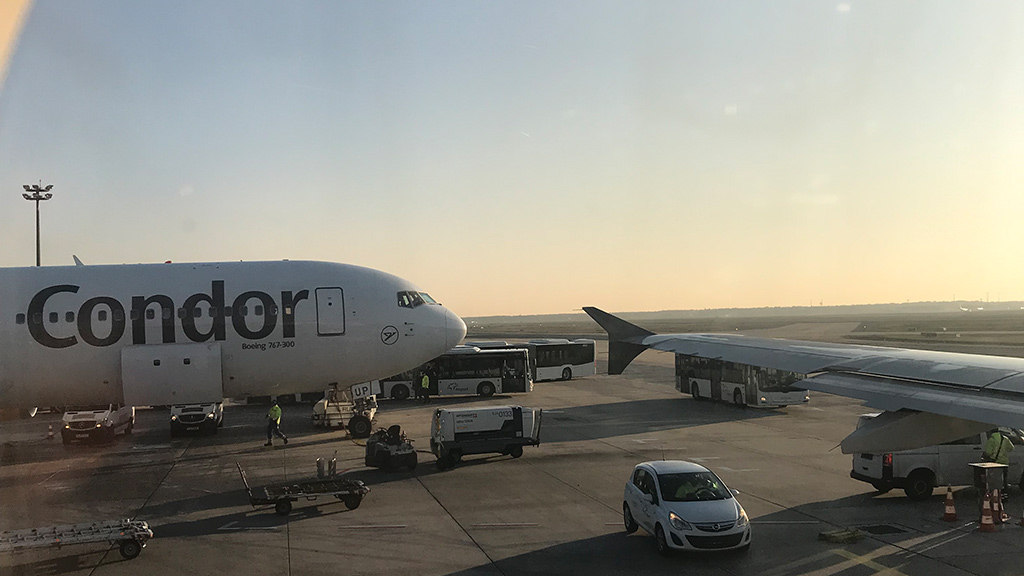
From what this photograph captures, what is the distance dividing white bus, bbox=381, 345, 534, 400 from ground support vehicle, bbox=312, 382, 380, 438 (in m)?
13.3

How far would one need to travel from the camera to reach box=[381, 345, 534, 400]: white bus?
53.1 m

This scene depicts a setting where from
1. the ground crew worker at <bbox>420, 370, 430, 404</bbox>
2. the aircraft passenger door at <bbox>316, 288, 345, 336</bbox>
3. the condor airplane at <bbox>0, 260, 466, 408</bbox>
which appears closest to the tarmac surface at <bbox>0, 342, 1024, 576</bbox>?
the condor airplane at <bbox>0, 260, 466, 408</bbox>

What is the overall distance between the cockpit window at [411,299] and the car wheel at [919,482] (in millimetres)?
17556

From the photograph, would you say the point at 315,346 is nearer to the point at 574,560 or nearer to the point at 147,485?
the point at 147,485

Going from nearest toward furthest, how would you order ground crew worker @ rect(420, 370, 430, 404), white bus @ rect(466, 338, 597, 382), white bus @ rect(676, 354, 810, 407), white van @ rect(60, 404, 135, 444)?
white van @ rect(60, 404, 135, 444) → white bus @ rect(676, 354, 810, 407) → ground crew worker @ rect(420, 370, 430, 404) → white bus @ rect(466, 338, 597, 382)

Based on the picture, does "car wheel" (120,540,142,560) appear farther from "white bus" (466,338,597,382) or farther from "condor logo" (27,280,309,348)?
"white bus" (466,338,597,382)

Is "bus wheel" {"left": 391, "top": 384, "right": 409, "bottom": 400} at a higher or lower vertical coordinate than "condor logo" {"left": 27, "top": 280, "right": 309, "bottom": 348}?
lower

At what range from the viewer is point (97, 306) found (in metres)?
25.1

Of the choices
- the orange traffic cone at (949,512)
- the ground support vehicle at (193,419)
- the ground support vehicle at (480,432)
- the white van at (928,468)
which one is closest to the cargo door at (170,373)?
the ground support vehicle at (480,432)

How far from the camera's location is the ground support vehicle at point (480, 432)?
2819cm

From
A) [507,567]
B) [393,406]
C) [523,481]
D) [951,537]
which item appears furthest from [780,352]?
[393,406]

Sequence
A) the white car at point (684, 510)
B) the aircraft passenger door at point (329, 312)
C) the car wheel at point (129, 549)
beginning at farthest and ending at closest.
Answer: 1. the aircraft passenger door at point (329, 312)
2. the car wheel at point (129, 549)
3. the white car at point (684, 510)

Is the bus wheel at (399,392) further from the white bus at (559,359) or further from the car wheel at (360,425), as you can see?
the car wheel at (360,425)

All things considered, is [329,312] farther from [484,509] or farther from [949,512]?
[949,512]
